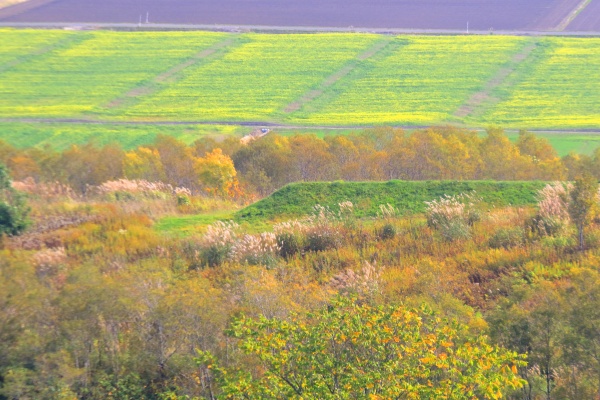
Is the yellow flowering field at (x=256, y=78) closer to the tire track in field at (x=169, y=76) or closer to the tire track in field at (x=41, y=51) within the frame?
the tire track in field at (x=169, y=76)

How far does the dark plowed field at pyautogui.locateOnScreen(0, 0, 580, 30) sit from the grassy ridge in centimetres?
4987

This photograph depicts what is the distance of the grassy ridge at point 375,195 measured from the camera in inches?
1017

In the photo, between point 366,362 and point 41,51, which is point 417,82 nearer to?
point 41,51

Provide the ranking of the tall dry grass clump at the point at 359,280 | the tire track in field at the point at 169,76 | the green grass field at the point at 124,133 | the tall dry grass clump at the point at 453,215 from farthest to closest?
the tire track in field at the point at 169,76
the green grass field at the point at 124,133
the tall dry grass clump at the point at 453,215
the tall dry grass clump at the point at 359,280

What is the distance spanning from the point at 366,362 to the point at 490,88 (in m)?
50.6

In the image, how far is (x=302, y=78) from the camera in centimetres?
6334

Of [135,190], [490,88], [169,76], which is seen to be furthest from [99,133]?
[490,88]

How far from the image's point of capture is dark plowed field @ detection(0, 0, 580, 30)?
7606cm

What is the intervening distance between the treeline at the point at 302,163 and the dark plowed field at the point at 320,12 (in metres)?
40.0

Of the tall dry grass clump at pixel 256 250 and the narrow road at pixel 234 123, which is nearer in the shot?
the tall dry grass clump at pixel 256 250

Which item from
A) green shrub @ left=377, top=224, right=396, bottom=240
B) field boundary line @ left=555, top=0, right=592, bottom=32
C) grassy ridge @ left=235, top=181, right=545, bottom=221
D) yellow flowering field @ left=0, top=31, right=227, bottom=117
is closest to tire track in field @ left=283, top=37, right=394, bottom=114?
yellow flowering field @ left=0, top=31, right=227, bottom=117

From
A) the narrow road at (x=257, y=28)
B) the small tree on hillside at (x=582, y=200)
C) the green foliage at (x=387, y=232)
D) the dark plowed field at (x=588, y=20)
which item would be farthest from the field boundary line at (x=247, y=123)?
the small tree on hillside at (x=582, y=200)

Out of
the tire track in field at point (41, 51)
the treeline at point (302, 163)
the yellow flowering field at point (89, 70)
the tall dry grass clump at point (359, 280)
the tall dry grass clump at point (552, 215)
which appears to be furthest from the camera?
the tire track in field at point (41, 51)

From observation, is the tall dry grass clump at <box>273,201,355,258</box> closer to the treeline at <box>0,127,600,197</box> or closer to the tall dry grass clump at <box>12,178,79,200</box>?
the tall dry grass clump at <box>12,178,79,200</box>
